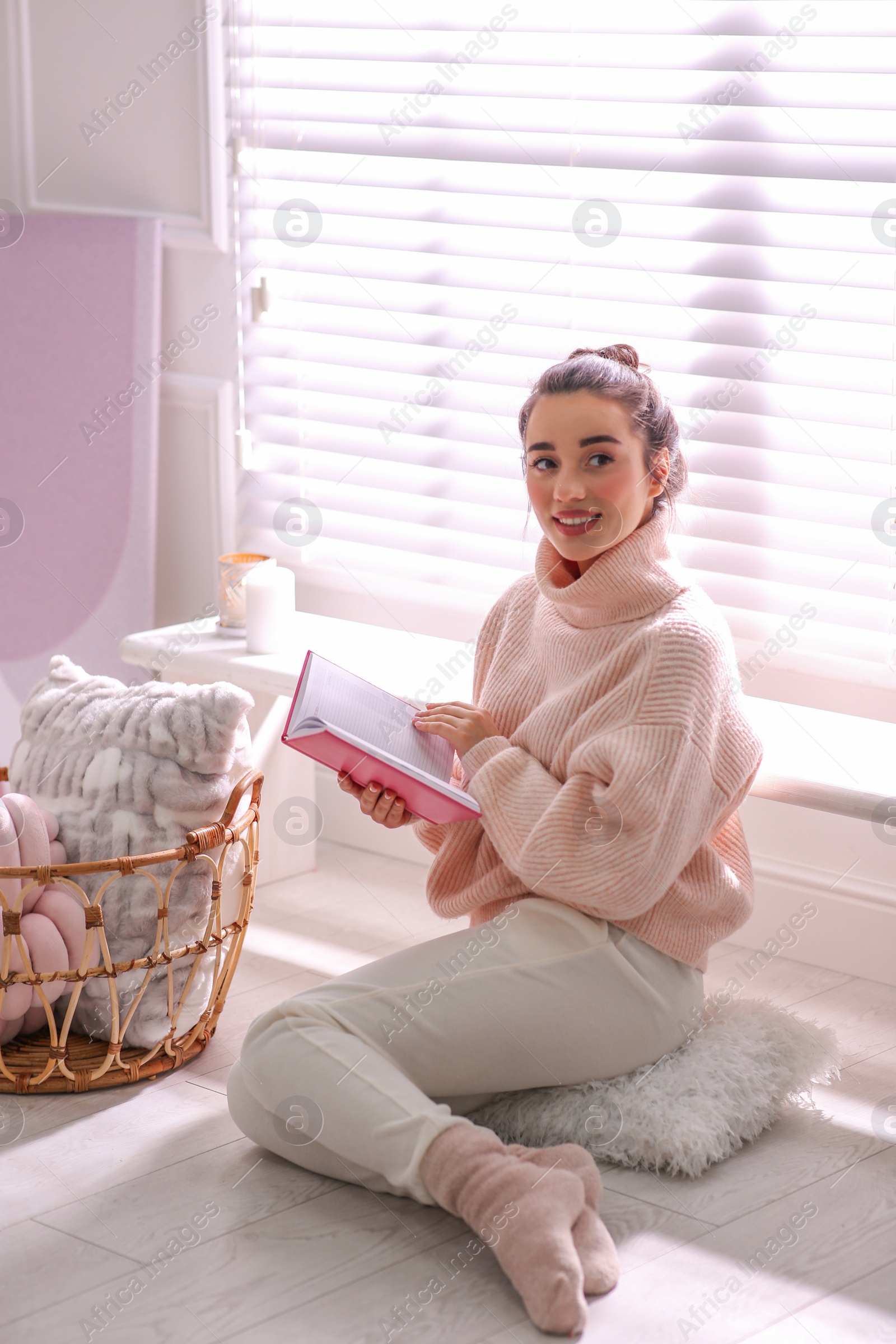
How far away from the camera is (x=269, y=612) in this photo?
2141 millimetres

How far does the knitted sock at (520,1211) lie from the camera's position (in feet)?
3.90

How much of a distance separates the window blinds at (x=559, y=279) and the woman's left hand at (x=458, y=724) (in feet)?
1.15

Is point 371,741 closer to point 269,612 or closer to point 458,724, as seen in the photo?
point 458,724

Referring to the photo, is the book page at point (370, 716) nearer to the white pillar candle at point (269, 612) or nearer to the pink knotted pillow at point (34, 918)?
the pink knotted pillow at point (34, 918)

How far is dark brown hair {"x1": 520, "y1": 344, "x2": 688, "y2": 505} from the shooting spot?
1.50m

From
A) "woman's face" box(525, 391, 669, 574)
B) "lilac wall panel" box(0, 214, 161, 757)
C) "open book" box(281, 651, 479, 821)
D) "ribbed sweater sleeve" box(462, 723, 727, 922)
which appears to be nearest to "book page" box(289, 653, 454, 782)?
"open book" box(281, 651, 479, 821)

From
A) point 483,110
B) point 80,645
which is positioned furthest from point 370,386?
point 80,645

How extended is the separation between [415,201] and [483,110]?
179 mm

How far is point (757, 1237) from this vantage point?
52.5 inches

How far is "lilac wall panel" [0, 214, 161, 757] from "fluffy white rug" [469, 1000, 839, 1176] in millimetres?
1319

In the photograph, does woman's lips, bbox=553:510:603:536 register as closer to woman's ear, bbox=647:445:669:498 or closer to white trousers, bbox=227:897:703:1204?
woman's ear, bbox=647:445:669:498

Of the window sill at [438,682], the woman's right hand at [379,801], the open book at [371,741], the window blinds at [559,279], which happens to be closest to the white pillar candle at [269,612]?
the window sill at [438,682]

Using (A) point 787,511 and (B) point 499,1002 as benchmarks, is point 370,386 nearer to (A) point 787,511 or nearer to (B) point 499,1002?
(A) point 787,511

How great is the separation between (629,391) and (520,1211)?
2.78 ft
